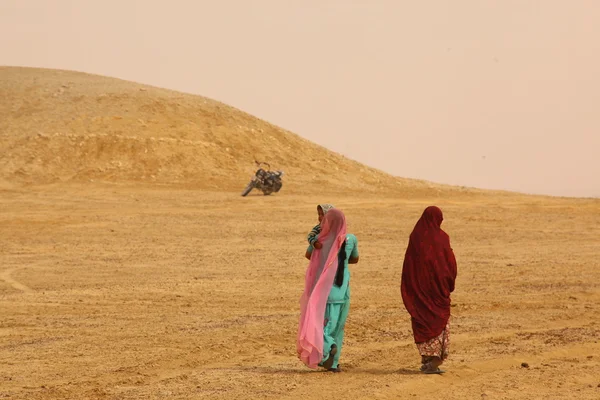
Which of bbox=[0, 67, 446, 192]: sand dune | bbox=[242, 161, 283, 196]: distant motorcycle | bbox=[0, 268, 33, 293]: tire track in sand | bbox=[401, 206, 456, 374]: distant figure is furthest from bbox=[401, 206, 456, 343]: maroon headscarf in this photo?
bbox=[0, 67, 446, 192]: sand dune

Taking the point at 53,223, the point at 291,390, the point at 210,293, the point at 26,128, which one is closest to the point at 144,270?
the point at 210,293

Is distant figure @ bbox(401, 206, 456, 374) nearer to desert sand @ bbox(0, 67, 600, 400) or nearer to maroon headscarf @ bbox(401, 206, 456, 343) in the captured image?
maroon headscarf @ bbox(401, 206, 456, 343)

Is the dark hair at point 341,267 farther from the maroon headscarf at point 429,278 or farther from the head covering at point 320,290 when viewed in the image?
the maroon headscarf at point 429,278

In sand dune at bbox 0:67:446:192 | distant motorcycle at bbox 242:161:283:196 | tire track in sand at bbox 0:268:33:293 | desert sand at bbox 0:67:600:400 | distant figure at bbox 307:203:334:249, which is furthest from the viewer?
sand dune at bbox 0:67:446:192

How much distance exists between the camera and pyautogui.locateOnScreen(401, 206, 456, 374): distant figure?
9.78 metres

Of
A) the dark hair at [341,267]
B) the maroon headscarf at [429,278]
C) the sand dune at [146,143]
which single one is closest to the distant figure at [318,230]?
the dark hair at [341,267]

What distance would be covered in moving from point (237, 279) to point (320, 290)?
29.1ft

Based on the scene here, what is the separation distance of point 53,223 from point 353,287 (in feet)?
40.3

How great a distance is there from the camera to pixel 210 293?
Answer: 55.5ft

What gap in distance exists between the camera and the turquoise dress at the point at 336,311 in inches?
391

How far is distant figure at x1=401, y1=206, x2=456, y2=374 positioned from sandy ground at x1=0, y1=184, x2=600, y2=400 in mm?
304

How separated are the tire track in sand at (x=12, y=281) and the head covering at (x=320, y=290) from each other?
327 inches

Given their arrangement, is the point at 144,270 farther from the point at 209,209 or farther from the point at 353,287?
the point at 209,209

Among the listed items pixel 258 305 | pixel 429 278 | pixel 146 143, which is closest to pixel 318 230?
pixel 429 278
